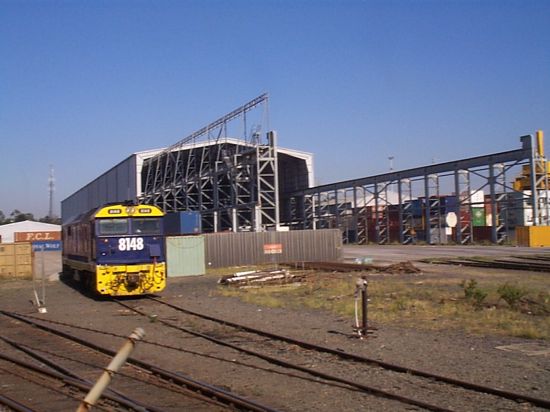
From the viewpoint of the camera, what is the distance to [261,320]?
53.5 ft

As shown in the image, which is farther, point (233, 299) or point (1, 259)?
point (1, 259)

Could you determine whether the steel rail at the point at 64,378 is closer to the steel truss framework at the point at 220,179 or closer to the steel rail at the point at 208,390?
the steel rail at the point at 208,390

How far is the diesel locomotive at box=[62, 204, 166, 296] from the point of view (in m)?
21.5

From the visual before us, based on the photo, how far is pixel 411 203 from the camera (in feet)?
203

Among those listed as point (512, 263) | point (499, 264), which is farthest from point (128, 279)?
point (512, 263)

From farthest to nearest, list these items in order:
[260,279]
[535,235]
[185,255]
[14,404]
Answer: [535,235] → [185,255] → [260,279] → [14,404]

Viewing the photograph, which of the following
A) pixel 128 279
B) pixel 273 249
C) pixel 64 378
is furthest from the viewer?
pixel 273 249

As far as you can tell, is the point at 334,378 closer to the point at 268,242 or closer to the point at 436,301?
the point at 436,301

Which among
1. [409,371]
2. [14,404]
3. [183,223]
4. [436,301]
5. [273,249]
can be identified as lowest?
[436,301]

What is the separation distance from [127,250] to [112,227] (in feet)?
3.14

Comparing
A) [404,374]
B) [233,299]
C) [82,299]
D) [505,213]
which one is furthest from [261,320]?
[505,213]

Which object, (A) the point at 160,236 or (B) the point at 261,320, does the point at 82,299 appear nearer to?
(A) the point at 160,236

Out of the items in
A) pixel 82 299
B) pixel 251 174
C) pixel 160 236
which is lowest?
pixel 82 299

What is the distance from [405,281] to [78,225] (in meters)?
13.8
